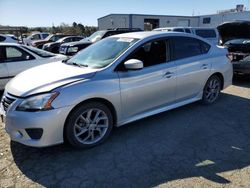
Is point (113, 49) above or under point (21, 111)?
above

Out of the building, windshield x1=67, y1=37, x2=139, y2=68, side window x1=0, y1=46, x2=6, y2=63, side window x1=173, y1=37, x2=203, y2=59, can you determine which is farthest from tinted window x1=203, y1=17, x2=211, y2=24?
windshield x1=67, y1=37, x2=139, y2=68

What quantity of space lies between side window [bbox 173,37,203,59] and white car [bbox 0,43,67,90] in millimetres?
3904

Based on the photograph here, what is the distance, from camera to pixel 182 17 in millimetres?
34219

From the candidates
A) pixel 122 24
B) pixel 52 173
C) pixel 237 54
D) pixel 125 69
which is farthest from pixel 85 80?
pixel 122 24

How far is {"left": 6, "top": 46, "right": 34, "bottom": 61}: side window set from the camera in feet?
21.5

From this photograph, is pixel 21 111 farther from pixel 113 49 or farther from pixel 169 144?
pixel 169 144

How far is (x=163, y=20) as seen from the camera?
3356 centimetres

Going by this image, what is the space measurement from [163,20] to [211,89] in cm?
2988

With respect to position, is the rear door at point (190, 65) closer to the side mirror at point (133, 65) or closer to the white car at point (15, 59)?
the side mirror at point (133, 65)

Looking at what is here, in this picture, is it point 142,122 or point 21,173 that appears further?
point 142,122

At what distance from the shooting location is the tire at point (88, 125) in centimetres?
343

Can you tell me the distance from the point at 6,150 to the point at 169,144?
2.40 meters

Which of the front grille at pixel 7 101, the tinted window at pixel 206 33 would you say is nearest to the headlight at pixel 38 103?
the front grille at pixel 7 101

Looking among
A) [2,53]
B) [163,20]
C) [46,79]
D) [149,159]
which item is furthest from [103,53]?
[163,20]
